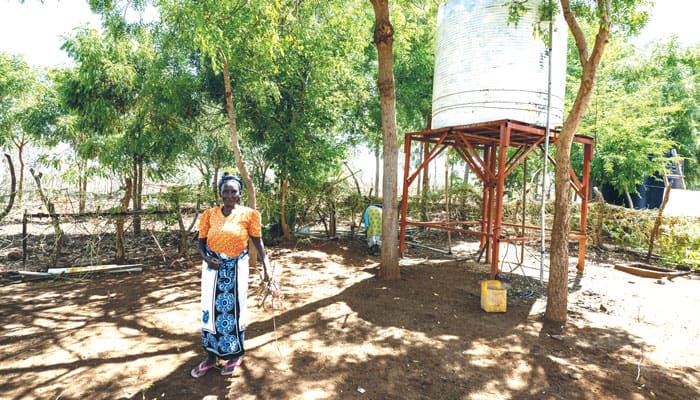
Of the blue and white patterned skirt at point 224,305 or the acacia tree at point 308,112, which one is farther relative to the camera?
the acacia tree at point 308,112

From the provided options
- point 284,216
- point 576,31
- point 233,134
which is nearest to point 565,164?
point 576,31

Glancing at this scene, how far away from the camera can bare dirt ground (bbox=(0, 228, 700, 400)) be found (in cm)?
330

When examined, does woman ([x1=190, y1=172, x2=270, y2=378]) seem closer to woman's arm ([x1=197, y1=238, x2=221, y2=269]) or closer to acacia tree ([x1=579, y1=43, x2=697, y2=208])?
woman's arm ([x1=197, y1=238, x2=221, y2=269])

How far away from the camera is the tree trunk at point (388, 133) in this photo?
6.16 meters

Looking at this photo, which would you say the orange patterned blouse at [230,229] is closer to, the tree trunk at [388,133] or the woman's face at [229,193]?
the woman's face at [229,193]

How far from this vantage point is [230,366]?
3457 mm

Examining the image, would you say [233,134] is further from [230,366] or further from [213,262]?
[230,366]

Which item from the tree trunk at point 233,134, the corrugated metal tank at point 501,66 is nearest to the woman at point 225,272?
the tree trunk at point 233,134

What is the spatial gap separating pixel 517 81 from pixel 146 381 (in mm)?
6963

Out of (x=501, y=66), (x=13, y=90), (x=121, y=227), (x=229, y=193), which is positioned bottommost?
(x=121, y=227)

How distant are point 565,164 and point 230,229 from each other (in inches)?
158

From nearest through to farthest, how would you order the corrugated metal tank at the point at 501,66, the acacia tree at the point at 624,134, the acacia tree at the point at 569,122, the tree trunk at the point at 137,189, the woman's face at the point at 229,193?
the woman's face at the point at 229,193 → the acacia tree at the point at 569,122 → the corrugated metal tank at the point at 501,66 → the tree trunk at the point at 137,189 → the acacia tree at the point at 624,134

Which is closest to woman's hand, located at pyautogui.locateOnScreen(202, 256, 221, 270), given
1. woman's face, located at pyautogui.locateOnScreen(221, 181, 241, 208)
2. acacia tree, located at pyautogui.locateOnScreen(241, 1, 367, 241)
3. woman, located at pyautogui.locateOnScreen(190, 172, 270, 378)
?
woman, located at pyautogui.locateOnScreen(190, 172, 270, 378)

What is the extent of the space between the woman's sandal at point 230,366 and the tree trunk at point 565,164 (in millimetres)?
3910
